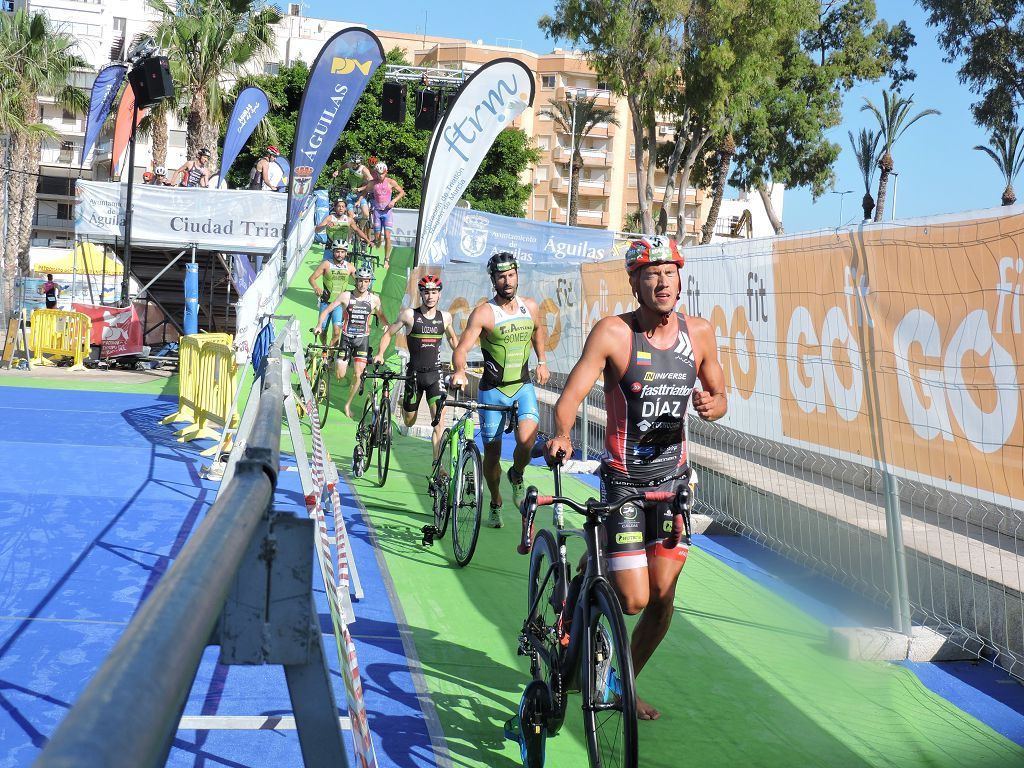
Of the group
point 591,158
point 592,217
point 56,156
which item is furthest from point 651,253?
point 592,217

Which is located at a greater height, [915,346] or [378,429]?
[915,346]

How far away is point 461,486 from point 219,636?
20.9 ft

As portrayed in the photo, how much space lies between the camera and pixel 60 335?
2300cm

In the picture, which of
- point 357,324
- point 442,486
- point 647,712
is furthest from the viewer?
point 357,324

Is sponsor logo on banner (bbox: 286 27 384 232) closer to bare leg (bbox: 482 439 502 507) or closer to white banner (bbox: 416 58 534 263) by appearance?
white banner (bbox: 416 58 534 263)

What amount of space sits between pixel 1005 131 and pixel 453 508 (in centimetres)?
3549


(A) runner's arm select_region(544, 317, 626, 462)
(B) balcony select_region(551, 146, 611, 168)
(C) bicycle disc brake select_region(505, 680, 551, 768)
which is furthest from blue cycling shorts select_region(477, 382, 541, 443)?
(B) balcony select_region(551, 146, 611, 168)

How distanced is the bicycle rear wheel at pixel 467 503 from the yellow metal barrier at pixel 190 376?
Result: 659 centimetres

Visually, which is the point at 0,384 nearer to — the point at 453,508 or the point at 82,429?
the point at 82,429

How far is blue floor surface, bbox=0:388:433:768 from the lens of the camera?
4.55 meters

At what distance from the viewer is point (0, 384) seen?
61.3 feet

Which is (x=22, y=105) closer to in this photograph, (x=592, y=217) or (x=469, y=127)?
(x=469, y=127)

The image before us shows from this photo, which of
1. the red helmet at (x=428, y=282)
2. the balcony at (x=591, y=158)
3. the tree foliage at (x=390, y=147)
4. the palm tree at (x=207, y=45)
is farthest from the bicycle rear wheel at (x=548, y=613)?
the balcony at (x=591, y=158)

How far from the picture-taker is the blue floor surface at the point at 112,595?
455 centimetres
